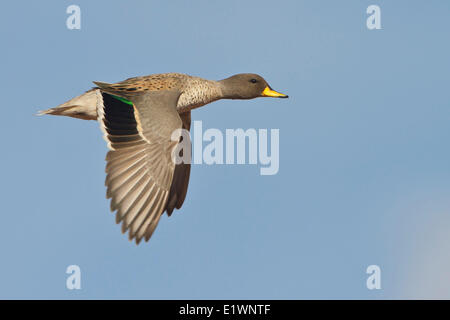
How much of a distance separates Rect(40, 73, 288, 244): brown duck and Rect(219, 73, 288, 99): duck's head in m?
0.41

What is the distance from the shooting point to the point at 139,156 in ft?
33.6

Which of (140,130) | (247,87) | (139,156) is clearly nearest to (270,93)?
(247,87)

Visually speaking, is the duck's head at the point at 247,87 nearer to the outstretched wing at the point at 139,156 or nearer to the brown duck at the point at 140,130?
the brown duck at the point at 140,130

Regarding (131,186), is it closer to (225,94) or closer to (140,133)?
(140,133)

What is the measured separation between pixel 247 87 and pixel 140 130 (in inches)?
119

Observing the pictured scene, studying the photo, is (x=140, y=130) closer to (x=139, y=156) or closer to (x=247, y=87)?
(x=139, y=156)

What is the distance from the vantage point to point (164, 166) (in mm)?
10328

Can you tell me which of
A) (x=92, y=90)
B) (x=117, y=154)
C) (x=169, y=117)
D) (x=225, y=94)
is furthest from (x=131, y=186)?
(x=225, y=94)

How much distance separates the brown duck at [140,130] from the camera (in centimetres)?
982

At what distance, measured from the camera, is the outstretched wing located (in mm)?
9773

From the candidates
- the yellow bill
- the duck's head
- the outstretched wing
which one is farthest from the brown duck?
the yellow bill

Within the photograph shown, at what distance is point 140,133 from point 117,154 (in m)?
0.52

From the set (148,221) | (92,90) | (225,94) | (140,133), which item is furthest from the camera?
(225,94)

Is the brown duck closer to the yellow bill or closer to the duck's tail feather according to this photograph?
the duck's tail feather
